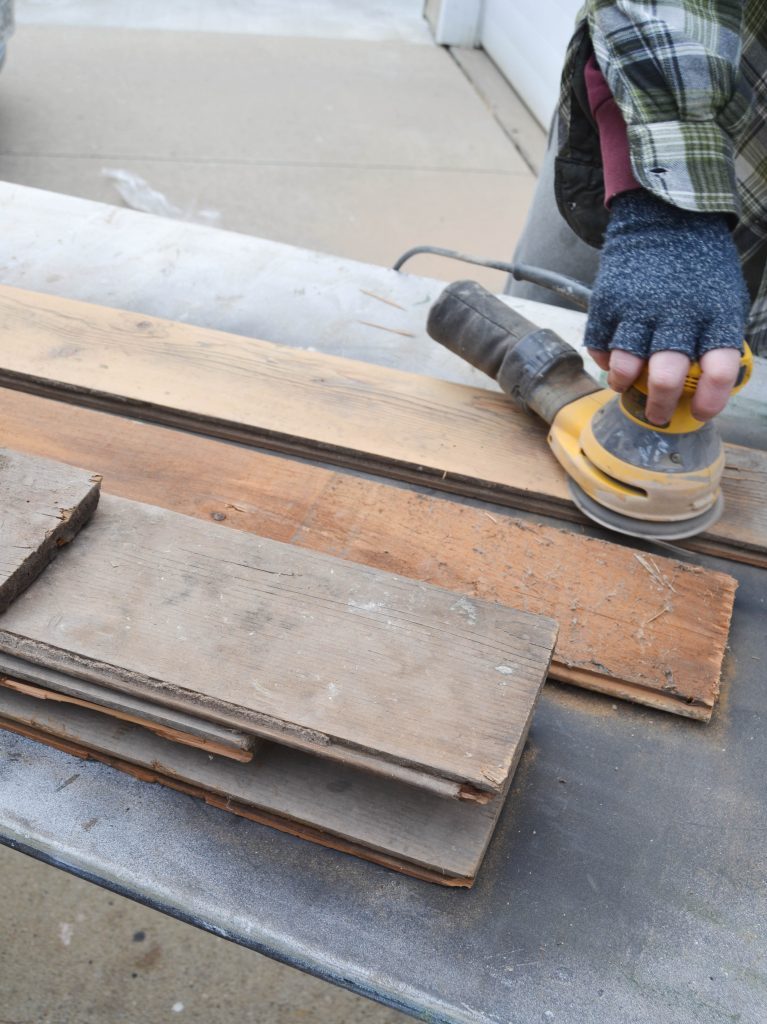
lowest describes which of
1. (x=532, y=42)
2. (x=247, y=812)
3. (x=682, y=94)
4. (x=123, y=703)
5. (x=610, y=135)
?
(x=532, y=42)

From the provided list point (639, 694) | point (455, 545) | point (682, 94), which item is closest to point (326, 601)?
point (455, 545)

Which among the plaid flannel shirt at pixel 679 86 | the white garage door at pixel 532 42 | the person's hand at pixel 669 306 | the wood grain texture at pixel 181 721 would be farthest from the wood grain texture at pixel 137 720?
the white garage door at pixel 532 42

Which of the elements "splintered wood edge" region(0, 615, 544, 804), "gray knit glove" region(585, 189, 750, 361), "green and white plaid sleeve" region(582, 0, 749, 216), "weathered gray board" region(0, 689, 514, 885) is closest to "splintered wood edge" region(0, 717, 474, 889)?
"weathered gray board" region(0, 689, 514, 885)

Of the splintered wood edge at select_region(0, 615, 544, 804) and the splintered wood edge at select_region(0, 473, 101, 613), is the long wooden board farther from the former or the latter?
the splintered wood edge at select_region(0, 615, 544, 804)

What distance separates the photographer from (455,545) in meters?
1.44

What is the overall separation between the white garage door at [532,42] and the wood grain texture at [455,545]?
4.15 metres

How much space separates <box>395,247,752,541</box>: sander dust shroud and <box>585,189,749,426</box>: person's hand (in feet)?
0.14

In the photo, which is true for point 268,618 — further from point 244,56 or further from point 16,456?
point 244,56

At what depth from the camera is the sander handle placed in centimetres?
164

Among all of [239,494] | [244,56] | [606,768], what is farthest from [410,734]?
[244,56]

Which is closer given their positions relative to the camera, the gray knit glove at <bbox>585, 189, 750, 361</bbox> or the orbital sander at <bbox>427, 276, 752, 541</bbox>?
the gray knit glove at <bbox>585, 189, 750, 361</bbox>

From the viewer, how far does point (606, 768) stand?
1199mm

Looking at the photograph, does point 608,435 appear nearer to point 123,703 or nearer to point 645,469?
point 645,469

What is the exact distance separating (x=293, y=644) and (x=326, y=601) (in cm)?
8
